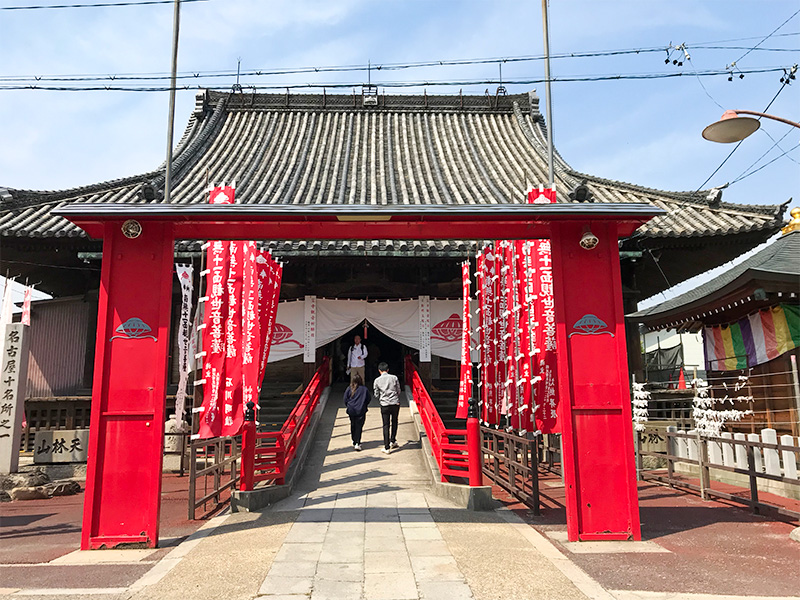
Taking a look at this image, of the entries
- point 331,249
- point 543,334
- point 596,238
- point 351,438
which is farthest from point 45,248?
point 596,238

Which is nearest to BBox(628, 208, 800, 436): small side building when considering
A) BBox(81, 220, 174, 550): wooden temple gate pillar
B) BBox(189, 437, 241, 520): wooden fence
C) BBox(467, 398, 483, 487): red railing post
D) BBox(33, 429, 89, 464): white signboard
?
BBox(467, 398, 483, 487): red railing post

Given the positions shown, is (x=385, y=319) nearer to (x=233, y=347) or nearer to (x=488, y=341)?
(x=488, y=341)

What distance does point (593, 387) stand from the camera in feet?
22.1

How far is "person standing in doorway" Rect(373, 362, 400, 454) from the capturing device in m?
11.3

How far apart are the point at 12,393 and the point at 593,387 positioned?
33.1ft

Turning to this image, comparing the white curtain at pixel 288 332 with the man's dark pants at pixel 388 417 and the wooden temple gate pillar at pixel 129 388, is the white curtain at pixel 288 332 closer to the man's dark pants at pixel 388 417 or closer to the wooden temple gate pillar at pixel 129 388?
the man's dark pants at pixel 388 417

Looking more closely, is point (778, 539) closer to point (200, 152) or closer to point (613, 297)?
point (613, 297)

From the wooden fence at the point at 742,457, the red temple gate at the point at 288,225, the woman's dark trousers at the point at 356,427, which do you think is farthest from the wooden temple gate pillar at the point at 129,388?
the wooden fence at the point at 742,457

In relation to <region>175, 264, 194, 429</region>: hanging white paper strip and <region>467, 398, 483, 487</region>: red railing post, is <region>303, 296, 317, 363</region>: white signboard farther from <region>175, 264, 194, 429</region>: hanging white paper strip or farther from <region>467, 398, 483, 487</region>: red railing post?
<region>467, 398, 483, 487</region>: red railing post

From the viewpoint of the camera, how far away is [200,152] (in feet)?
60.3

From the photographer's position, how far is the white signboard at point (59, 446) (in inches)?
456

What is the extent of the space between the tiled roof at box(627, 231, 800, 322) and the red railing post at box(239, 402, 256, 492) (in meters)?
8.02

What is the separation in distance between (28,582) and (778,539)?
26.2ft

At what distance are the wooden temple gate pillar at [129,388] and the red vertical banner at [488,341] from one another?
6.13 m
